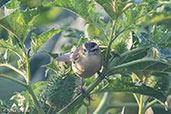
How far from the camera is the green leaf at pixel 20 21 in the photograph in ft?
6.24

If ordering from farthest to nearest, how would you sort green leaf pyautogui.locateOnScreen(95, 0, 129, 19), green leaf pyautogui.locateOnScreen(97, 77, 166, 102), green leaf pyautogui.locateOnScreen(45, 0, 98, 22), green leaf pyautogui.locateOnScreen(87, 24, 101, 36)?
green leaf pyautogui.locateOnScreen(87, 24, 101, 36) < green leaf pyautogui.locateOnScreen(97, 77, 166, 102) < green leaf pyautogui.locateOnScreen(45, 0, 98, 22) < green leaf pyautogui.locateOnScreen(95, 0, 129, 19)

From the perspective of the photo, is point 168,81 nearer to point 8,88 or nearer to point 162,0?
point 162,0

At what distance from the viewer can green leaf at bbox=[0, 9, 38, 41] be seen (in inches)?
74.9

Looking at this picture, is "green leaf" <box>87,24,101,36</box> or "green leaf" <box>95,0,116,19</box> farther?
"green leaf" <box>87,24,101,36</box>

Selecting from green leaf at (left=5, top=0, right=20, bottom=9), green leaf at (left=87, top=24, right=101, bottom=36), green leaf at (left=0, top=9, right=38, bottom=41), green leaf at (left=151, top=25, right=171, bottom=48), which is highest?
green leaf at (left=5, top=0, right=20, bottom=9)

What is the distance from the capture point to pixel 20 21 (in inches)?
75.9

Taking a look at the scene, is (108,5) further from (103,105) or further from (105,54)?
(103,105)

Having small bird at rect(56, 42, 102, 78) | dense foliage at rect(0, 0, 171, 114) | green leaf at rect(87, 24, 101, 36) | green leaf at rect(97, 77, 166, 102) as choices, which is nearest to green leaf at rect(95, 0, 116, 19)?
dense foliage at rect(0, 0, 171, 114)

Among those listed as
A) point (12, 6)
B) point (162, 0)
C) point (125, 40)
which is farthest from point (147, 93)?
point (12, 6)

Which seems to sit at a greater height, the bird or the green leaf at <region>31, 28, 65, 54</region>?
the green leaf at <region>31, 28, 65, 54</region>

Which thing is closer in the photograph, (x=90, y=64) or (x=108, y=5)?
(x=108, y=5)

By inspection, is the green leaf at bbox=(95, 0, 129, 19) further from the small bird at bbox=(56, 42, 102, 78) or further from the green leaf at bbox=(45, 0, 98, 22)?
the small bird at bbox=(56, 42, 102, 78)

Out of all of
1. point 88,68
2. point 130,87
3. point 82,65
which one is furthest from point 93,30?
point 130,87

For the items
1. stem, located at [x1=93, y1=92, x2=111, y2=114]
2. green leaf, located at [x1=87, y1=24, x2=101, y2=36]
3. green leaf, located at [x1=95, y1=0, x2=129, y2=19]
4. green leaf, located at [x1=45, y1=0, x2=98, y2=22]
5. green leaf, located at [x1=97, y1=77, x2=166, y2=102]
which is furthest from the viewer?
stem, located at [x1=93, y1=92, x2=111, y2=114]
